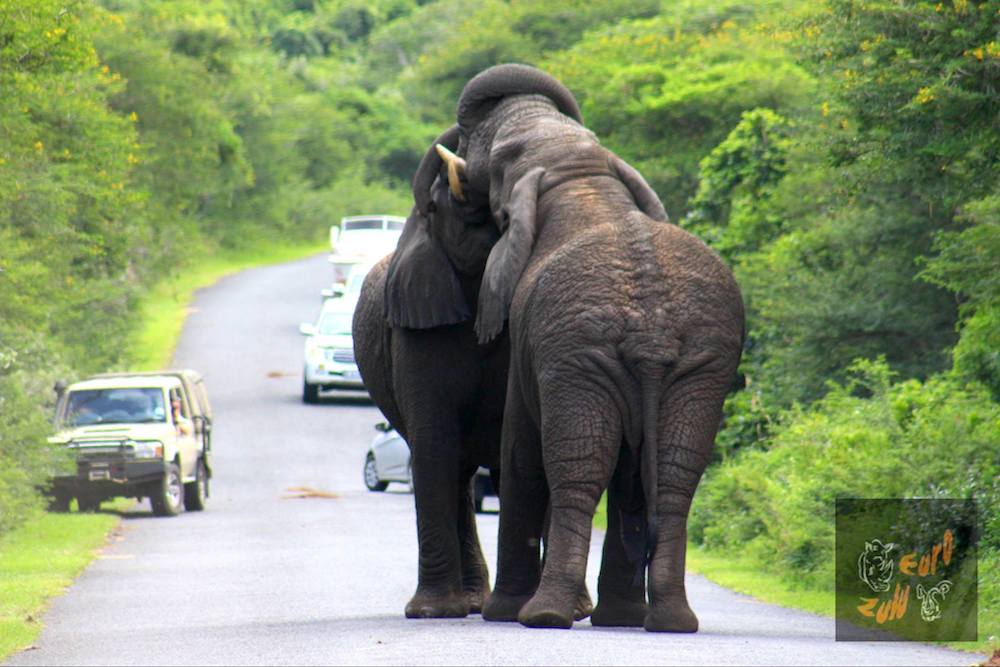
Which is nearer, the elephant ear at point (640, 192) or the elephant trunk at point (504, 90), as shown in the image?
the elephant ear at point (640, 192)

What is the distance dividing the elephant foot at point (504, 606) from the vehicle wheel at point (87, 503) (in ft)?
57.9

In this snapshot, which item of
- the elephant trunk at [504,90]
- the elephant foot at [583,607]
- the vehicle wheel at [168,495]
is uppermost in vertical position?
the elephant trunk at [504,90]

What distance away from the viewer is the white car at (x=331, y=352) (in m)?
38.2

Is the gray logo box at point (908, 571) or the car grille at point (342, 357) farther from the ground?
the gray logo box at point (908, 571)

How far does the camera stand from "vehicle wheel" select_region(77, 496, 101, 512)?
2741 centimetres

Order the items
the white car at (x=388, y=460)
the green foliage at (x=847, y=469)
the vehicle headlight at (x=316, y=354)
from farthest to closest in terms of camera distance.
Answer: the vehicle headlight at (x=316, y=354)
the white car at (x=388, y=460)
the green foliage at (x=847, y=469)

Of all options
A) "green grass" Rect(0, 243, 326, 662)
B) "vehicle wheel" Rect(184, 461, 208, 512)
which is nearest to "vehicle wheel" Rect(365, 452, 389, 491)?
"vehicle wheel" Rect(184, 461, 208, 512)

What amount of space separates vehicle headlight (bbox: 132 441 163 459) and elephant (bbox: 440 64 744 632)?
16782mm

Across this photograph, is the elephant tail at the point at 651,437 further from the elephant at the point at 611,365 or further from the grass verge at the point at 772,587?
the grass verge at the point at 772,587

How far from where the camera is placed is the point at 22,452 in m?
23.1

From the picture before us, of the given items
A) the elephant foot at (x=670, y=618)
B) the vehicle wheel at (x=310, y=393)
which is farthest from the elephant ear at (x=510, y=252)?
the vehicle wheel at (x=310, y=393)

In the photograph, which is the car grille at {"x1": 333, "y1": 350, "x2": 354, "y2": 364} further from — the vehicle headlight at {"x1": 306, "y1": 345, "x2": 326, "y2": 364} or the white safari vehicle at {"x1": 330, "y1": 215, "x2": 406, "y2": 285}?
the white safari vehicle at {"x1": 330, "y1": 215, "x2": 406, "y2": 285}

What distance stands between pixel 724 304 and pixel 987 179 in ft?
23.5

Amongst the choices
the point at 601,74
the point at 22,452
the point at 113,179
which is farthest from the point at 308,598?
the point at 601,74
